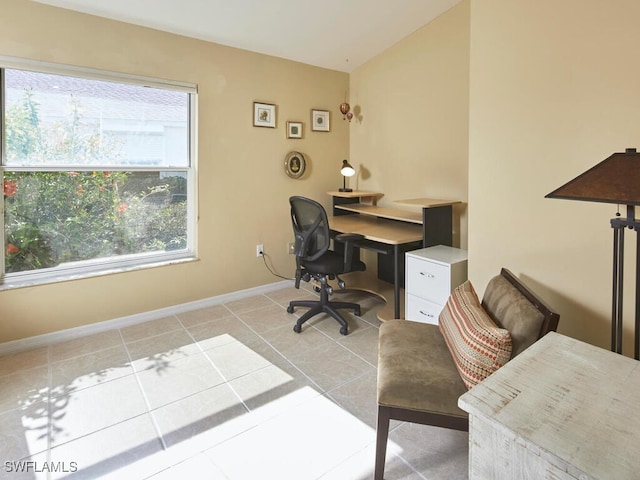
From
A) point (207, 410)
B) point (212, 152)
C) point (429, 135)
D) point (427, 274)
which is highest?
point (429, 135)

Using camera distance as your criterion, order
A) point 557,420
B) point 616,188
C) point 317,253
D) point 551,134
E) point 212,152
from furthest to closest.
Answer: point 212,152, point 317,253, point 551,134, point 616,188, point 557,420

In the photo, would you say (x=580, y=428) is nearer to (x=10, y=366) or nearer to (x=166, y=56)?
(x=10, y=366)

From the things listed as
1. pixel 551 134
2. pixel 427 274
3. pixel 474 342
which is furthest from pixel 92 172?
pixel 551 134

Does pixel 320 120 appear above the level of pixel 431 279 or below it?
above

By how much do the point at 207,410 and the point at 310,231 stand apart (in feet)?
4.48

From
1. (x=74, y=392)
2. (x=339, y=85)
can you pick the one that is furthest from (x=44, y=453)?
(x=339, y=85)

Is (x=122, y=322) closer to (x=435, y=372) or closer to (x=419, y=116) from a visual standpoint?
(x=435, y=372)

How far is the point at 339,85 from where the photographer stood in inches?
155

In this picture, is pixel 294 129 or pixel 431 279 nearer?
pixel 431 279

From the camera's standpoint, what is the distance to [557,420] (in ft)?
2.89

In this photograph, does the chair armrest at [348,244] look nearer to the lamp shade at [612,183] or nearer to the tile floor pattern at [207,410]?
the tile floor pattern at [207,410]

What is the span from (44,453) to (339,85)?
12.1 ft

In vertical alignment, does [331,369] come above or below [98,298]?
below

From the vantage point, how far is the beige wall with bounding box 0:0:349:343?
2520mm
